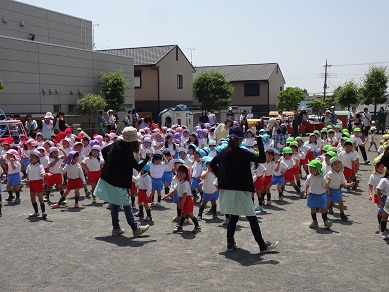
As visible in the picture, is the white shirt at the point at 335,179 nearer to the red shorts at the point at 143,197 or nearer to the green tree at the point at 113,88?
the red shorts at the point at 143,197

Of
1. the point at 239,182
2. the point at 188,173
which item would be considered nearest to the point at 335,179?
the point at 188,173

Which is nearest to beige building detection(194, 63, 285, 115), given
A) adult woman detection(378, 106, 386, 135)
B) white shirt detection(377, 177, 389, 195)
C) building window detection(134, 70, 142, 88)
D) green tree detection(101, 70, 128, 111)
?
building window detection(134, 70, 142, 88)

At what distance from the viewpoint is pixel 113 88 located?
101ft

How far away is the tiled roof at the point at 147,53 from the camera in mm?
41625

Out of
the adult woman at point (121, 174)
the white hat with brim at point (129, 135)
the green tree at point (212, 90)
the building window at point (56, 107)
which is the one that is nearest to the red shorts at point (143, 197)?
the adult woman at point (121, 174)

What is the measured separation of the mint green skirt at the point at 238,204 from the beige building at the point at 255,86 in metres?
51.4

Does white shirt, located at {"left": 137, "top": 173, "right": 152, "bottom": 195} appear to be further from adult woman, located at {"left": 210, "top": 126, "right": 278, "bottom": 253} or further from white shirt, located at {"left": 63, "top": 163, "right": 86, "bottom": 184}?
adult woman, located at {"left": 210, "top": 126, "right": 278, "bottom": 253}

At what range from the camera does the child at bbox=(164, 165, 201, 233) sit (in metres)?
8.95

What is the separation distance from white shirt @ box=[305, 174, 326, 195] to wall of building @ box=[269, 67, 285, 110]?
166 ft

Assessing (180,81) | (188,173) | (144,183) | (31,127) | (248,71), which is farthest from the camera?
(248,71)

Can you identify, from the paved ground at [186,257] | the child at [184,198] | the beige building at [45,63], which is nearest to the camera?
the paved ground at [186,257]

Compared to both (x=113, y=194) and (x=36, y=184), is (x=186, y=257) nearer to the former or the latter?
(x=113, y=194)

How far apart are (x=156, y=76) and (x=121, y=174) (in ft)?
110

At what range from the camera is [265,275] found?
21.3 feet
